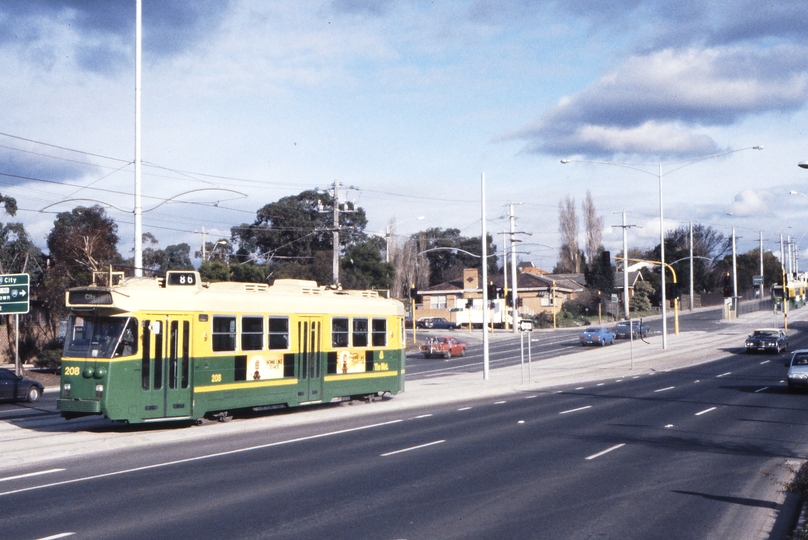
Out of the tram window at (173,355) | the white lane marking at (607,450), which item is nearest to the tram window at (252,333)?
the tram window at (173,355)

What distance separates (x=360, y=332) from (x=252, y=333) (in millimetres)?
4631

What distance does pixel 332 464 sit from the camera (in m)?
14.1

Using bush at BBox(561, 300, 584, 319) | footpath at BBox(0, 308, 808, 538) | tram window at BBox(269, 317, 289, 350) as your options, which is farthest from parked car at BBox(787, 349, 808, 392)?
bush at BBox(561, 300, 584, 319)

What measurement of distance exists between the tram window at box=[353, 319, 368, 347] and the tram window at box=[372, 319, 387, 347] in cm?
44

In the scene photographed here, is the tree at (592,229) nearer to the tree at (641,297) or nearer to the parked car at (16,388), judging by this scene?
the tree at (641,297)

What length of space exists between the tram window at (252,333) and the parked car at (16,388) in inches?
494

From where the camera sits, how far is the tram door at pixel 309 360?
72.9 ft

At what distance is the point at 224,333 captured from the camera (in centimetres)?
2006

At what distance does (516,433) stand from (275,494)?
8.25 meters

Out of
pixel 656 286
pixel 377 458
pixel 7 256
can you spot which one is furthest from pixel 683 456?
pixel 656 286

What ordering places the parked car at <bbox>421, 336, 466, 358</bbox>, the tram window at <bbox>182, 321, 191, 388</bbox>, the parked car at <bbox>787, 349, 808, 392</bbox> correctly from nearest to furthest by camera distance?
1. the tram window at <bbox>182, 321, 191, 388</bbox>
2. the parked car at <bbox>787, 349, 808, 392</bbox>
3. the parked car at <bbox>421, 336, 466, 358</bbox>

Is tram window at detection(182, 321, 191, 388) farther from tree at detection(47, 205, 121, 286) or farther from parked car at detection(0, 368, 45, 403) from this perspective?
tree at detection(47, 205, 121, 286)


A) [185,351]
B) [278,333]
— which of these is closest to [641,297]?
[278,333]

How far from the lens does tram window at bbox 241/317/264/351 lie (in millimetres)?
20609
